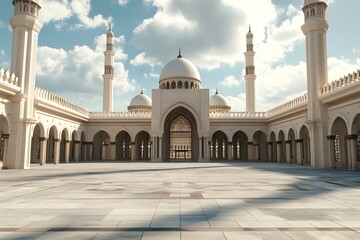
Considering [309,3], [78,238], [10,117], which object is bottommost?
[78,238]

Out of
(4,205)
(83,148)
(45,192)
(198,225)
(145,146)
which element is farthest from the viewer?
(145,146)

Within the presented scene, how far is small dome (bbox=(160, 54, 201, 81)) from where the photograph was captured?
34500 mm

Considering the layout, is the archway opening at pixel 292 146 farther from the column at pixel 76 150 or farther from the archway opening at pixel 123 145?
the column at pixel 76 150

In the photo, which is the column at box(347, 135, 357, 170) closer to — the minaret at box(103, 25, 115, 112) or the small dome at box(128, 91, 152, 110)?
the minaret at box(103, 25, 115, 112)

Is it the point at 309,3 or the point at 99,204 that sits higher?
the point at 309,3

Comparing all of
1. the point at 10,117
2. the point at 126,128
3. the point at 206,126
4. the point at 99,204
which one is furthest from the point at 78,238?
the point at 126,128

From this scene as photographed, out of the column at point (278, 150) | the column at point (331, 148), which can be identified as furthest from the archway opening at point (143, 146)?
the column at point (331, 148)

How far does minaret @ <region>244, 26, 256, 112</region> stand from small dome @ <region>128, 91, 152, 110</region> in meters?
13.9

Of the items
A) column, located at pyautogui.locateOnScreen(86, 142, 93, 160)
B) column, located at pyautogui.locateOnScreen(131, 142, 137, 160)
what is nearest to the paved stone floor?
column, located at pyautogui.locateOnScreen(131, 142, 137, 160)

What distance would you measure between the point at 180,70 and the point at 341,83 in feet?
63.2

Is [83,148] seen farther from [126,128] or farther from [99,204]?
[99,204]

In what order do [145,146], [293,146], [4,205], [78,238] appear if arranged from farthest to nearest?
[145,146], [293,146], [4,205], [78,238]

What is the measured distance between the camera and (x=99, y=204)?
6.57 metres

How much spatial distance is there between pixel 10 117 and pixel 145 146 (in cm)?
2016
